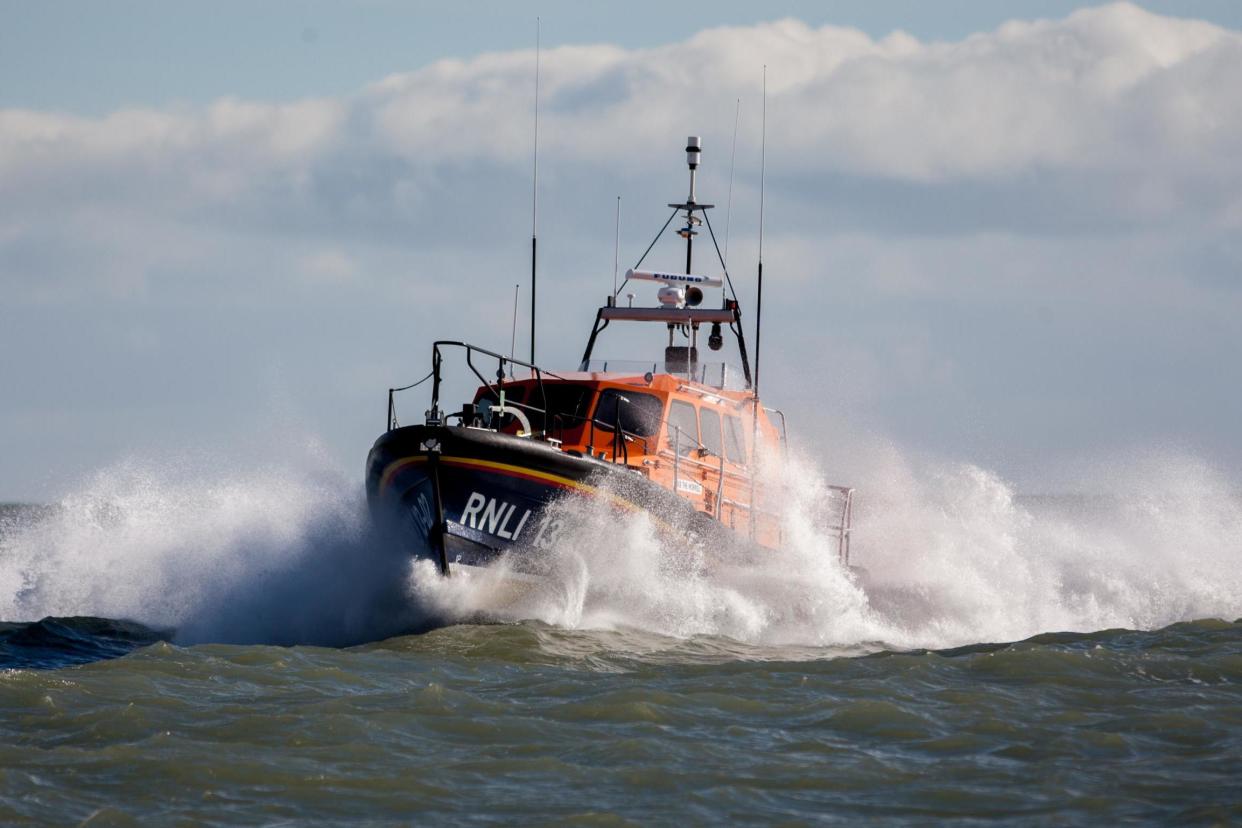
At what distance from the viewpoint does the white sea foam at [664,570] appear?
1106 cm

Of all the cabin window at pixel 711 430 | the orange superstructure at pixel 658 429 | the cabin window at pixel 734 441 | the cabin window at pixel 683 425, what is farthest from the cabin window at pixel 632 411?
the cabin window at pixel 734 441

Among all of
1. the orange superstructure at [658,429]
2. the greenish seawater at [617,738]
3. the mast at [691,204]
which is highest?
the mast at [691,204]

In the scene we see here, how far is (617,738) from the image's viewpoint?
6.71 meters

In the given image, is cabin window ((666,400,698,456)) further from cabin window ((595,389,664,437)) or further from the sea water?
the sea water

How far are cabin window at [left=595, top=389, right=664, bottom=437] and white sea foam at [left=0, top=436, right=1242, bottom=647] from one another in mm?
1198

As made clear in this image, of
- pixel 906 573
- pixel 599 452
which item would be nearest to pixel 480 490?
pixel 599 452

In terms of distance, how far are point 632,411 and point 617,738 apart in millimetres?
5715

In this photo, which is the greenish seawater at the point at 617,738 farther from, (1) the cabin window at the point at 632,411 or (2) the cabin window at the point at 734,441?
(2) the cabin window at the point at 734,441

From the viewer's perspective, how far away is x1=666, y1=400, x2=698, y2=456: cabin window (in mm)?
12281

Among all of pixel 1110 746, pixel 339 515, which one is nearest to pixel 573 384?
pixel 339 515

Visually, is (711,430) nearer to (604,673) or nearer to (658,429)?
(658,429)

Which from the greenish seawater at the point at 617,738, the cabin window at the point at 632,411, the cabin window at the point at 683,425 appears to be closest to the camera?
the greenish seawater at the point at 617,738

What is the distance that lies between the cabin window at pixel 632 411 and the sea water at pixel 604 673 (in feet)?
3.94

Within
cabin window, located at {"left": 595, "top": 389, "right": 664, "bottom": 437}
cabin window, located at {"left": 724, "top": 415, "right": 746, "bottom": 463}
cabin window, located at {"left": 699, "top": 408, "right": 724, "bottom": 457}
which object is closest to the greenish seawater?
cabin window, located at {"left": 595, "top": 389, "right": 664, "bottom": 437}
